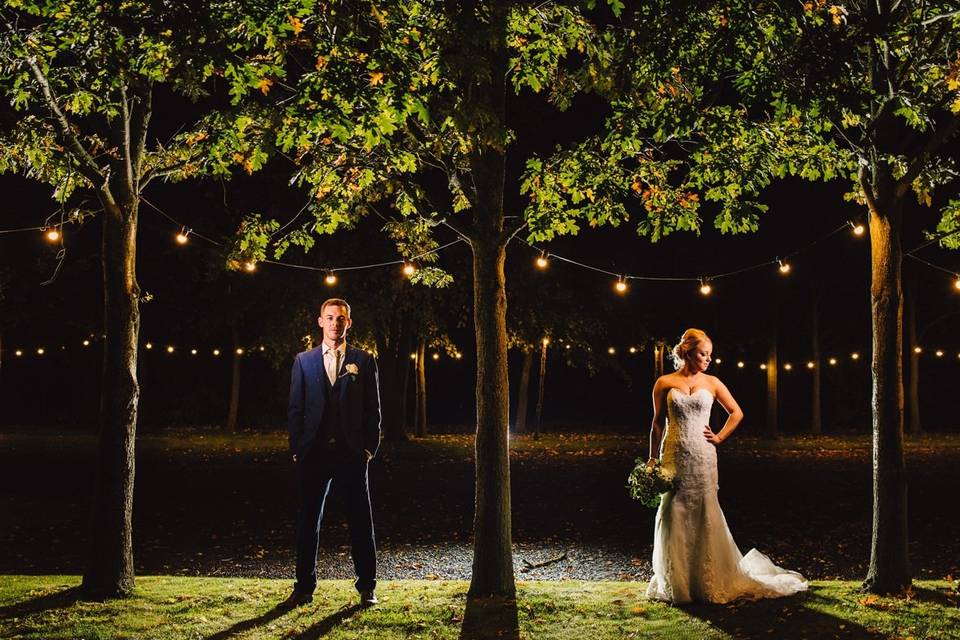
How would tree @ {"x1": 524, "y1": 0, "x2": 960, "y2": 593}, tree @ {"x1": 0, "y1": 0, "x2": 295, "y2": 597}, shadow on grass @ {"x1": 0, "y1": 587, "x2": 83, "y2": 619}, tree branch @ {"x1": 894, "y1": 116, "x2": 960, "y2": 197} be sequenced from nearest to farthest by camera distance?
1. tree @ {"x1": 0, "y1": 0, "x2": 295, "y2": 597}
2. shadow on grass @ {"x1": 0, "y1": 587, "x2": 83, "y2": 619}
3. tree @ {"x1": 524, "y1": 0, "x2": 960, "y2": 593}
4. tree branch @ {"x1": 894, "y1": 116, "x2": 960, "y2": 197}

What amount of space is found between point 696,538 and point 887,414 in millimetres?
1985

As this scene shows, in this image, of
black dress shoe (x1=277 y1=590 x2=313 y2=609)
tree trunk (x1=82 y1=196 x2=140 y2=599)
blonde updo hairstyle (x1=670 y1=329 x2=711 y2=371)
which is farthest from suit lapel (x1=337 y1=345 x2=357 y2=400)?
blonde updo hairstyle (x1=670 y1=329 x2=711 y2=371)

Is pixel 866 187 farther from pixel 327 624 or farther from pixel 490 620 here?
pixel 327 624


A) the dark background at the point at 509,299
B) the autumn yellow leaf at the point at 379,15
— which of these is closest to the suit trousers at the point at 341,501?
the autumn yellow leaf at the point at 379,15

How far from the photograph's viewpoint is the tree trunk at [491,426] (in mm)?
6949

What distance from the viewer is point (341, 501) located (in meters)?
6.46

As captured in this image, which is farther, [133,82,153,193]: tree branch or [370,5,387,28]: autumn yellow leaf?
[133,82,153,193]: tree branch

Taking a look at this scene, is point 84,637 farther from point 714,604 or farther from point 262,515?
point 262,515

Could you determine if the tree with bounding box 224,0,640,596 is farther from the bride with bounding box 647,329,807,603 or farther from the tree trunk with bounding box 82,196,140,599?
the bride with bounding box 647,329,807,603

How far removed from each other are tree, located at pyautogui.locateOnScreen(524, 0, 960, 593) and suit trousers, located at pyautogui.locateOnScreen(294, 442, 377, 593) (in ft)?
8.35

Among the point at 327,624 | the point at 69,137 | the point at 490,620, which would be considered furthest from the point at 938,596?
the point at 69,137

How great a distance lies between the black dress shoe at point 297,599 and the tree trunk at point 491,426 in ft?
4.46

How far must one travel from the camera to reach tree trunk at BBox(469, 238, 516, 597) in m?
6.95

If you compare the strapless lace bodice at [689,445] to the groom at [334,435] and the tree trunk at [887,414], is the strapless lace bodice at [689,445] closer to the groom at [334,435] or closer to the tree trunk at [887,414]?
the tree trunk at [887,414]
